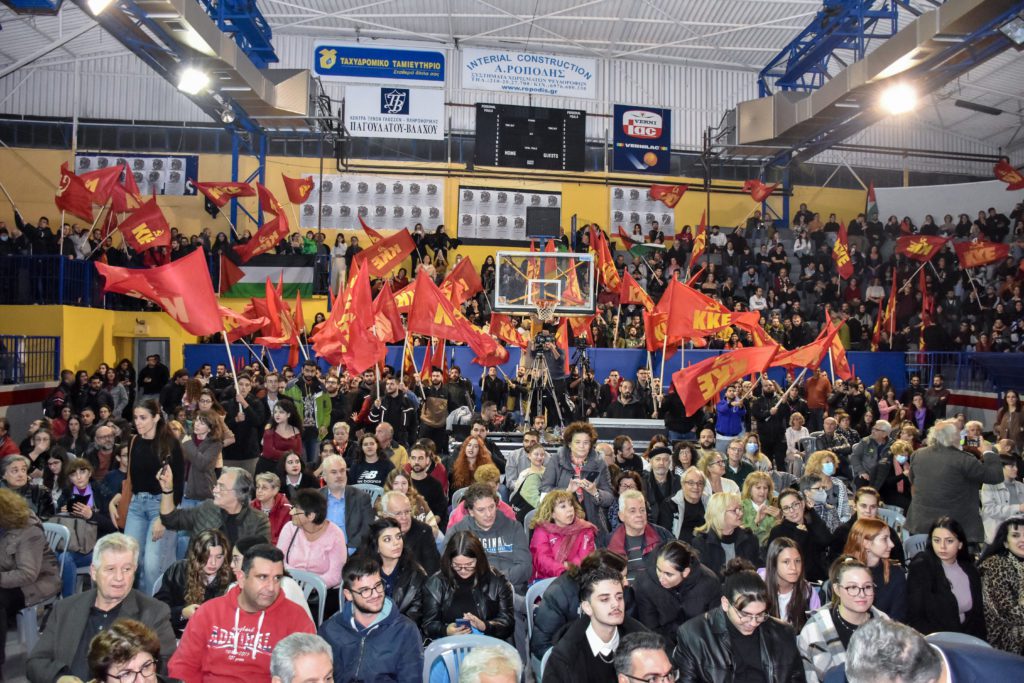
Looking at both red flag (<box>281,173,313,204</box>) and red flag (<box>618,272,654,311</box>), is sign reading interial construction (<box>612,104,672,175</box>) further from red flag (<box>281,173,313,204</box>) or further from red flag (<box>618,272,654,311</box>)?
red flag (<box>618,272,654,311</box>)

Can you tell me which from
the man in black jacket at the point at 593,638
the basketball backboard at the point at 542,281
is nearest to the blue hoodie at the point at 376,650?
the man in black jacket at the point at 593,638

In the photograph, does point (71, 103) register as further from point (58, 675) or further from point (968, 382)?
point (58, 675)

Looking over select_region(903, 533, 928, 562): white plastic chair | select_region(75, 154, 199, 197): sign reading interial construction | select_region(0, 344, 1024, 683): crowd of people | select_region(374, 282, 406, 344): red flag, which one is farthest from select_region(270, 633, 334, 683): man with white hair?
select_region(75, 154, 199, 197): sign reading interial construction

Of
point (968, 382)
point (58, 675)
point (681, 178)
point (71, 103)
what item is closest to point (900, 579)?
point (58, 675)

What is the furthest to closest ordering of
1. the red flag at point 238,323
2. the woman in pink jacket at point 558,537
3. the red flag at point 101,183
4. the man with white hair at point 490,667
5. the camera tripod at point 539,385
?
1. the red flag at point 101,183
2. the red flag at point 238,323
3. the camera tripod at point 539,385
4. the woman in pink jacket at point 558,537
5. the man with white hair at point 490,667

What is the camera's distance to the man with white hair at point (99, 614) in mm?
4617

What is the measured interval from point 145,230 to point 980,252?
16.6 m

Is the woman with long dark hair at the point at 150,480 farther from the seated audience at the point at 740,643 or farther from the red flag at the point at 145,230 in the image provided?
the red flag at the point at 145,230

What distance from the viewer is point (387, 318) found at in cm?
1394

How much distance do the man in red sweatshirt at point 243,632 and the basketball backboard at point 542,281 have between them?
1113 centimetres

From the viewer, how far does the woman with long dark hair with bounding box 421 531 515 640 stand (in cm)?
568

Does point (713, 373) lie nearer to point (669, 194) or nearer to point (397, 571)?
point (397, 571)

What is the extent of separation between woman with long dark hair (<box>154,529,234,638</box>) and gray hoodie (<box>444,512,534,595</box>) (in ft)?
5.05

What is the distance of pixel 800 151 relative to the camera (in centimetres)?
2670
